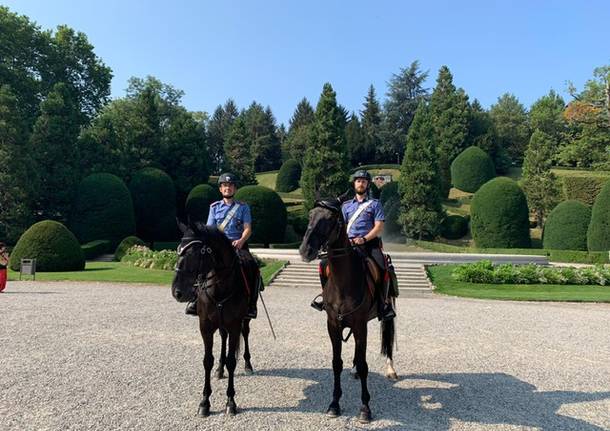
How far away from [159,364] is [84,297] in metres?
8.65

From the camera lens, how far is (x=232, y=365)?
5613 millimetres

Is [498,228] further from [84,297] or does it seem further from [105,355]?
[105,355]

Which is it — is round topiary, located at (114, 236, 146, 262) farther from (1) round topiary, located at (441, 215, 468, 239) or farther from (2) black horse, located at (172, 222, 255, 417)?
(1) round topiary, located at (441, 215, 468, 239)

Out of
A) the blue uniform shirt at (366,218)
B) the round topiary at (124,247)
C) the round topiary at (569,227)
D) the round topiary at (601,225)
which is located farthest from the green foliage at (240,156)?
the blue uniform shirt at (366,218)

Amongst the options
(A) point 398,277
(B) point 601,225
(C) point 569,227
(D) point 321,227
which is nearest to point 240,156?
(C) point 569,227

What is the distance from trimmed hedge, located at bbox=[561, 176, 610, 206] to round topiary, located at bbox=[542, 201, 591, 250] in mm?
8959

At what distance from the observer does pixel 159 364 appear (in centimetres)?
739

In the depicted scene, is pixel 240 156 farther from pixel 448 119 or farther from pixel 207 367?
pixel 207 367

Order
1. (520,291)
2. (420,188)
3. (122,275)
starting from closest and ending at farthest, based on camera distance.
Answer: (520,291), (122,275), (420,188)

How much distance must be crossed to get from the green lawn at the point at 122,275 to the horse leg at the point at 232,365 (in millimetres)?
13378

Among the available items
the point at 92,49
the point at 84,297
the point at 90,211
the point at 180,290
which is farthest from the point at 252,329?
the point at 92,49

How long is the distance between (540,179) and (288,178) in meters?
33.1

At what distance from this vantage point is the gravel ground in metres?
5.36

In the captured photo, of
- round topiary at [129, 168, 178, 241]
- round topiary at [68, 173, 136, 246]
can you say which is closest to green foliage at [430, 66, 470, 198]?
round topiary at [129, 168, 178, 241]
